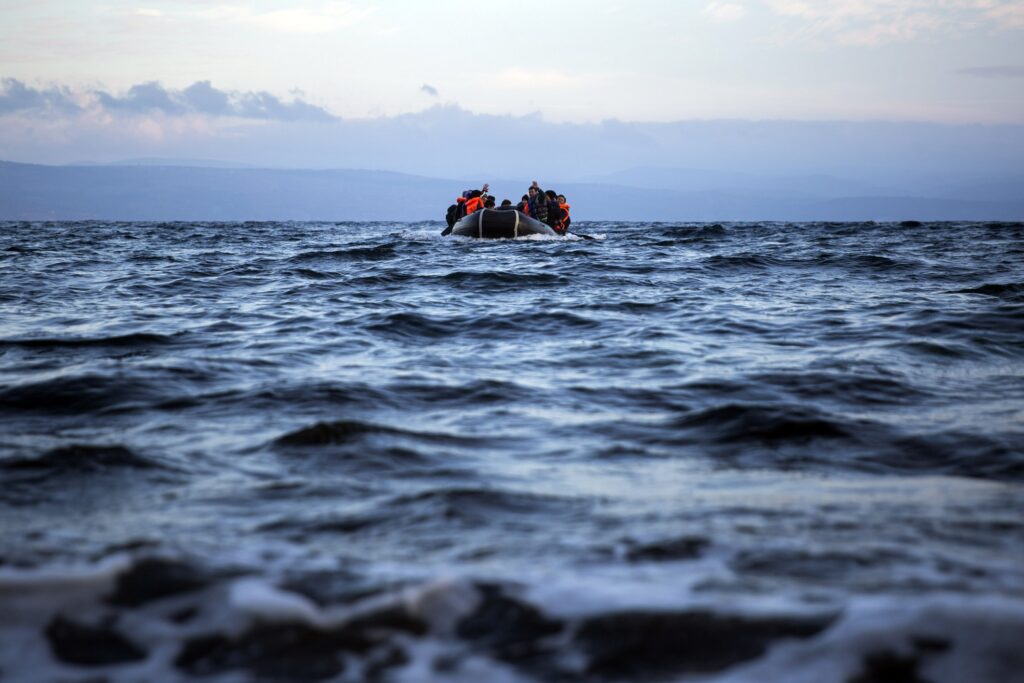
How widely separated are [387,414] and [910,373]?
4314 mm

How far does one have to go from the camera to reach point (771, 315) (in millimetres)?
10844

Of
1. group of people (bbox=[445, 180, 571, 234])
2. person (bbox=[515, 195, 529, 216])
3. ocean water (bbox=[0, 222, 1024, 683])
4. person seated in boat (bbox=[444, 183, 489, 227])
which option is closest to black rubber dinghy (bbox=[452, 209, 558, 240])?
person (bbox=[515, 195, 529, 216])

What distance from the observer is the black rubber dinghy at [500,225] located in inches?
973

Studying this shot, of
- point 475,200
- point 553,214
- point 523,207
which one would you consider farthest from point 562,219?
point 475,200

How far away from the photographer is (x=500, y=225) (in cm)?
2480

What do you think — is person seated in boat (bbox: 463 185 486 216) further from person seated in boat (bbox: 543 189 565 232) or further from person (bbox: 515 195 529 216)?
person seated in boat (bbox: 543 189 565 232)

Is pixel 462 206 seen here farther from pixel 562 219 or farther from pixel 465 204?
pixel 562 219

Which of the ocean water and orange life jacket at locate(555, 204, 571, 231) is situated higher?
orange life jacket at locate(555, 204, 571, 231)

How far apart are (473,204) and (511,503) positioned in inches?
963

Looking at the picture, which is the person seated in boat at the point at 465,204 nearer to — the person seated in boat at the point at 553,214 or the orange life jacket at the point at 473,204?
the orange life jacket at the point at 473,204

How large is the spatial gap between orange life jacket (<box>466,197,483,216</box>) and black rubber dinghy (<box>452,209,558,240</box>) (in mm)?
1569

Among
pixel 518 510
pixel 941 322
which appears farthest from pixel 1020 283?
pixel 518 510

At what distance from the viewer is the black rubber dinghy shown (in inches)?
973

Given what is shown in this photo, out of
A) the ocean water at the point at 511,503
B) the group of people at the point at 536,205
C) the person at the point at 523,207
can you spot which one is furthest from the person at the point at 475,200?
the ocean water at the point at 511,503
